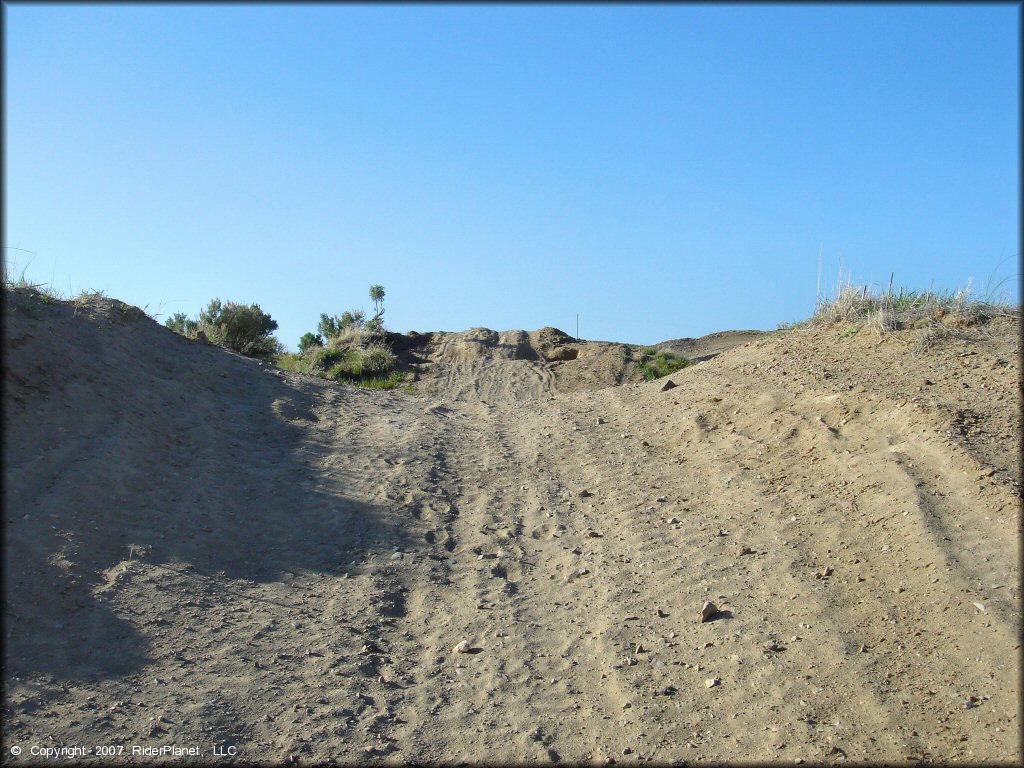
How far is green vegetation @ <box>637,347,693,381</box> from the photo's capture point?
15.5 meters

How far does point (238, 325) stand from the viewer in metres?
15.7

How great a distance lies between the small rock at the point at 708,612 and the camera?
214 inches

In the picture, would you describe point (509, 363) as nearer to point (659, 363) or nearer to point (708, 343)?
point (659, 363)

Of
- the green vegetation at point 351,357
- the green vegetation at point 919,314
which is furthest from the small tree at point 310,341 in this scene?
the green vegetation at point 919,314

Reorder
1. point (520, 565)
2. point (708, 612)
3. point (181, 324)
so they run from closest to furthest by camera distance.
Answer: point (708, 612), point (520, 565), point (181, 324)

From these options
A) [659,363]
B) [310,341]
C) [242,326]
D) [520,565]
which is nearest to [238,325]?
[242,326]

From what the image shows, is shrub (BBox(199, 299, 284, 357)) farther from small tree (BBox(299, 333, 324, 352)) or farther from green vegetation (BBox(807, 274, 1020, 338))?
green vegetation (BBox(807, 274, 1020, 338))

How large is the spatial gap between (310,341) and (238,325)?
100 inches

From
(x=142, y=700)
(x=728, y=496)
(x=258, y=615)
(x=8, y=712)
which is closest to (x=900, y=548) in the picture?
(x=728, y=496)

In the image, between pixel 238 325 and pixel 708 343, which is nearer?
pixel 238 325

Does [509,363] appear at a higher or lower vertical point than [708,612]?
higher

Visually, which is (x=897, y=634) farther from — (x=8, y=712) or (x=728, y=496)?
(x=8, y=712)

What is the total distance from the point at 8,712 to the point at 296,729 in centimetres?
161

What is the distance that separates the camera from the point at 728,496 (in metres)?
7.08
